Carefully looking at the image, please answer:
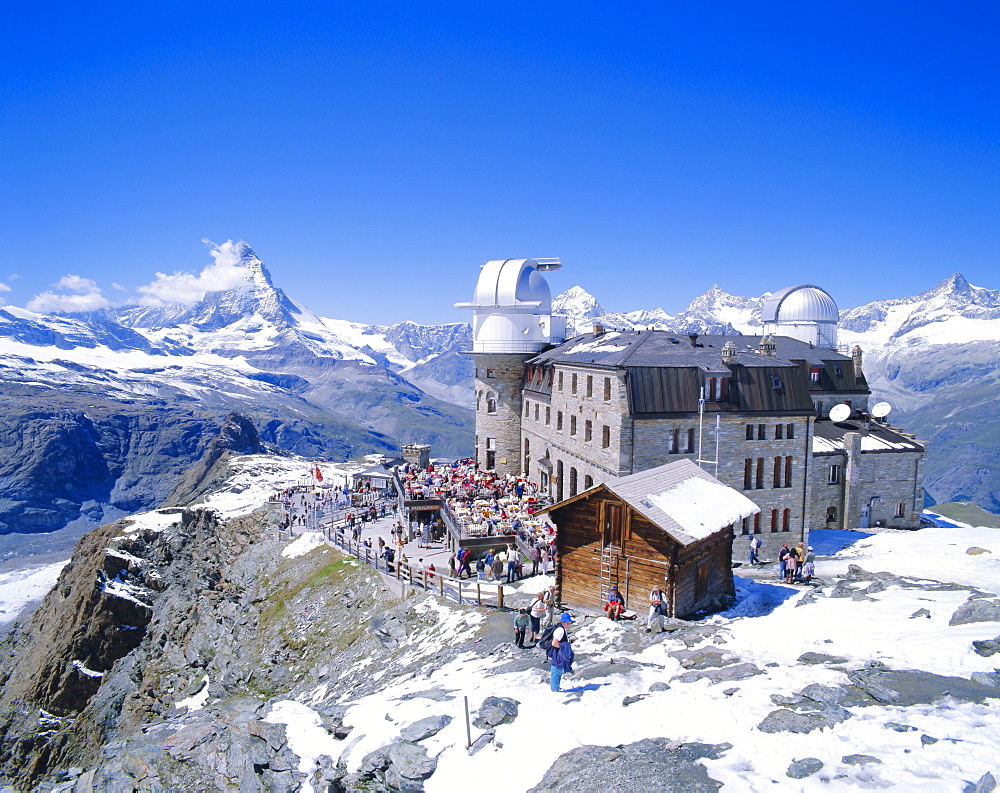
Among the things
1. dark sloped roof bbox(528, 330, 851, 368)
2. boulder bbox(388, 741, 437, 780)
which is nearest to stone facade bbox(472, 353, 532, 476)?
dark sloped roof bbox(528, 330, 851, 368)

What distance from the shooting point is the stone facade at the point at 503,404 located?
53.8m

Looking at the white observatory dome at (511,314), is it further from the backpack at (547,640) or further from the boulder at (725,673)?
the boulder at (725,673)

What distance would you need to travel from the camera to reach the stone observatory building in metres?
35.6

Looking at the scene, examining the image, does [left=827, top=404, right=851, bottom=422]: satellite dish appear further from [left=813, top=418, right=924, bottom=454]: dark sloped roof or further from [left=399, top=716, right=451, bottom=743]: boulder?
[left=399, top=716, right=451, bottom=743]: boulder

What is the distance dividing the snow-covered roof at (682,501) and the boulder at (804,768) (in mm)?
8217

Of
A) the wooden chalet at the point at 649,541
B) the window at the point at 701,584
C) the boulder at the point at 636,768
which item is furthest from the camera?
the window at the point at 701,584

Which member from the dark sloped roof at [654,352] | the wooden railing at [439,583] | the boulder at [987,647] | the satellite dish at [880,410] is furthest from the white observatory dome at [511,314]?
the boulder at [987,647]

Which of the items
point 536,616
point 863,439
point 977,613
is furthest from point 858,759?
point 863,439

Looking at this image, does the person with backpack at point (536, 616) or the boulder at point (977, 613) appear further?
the person with backpack at point (536, 616)

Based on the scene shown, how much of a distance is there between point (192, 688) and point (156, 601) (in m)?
20.4

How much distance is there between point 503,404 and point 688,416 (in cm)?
2115

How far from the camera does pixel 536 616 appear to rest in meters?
20.8

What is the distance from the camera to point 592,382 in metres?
38.3

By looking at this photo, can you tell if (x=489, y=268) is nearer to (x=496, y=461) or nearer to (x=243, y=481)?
(x=496, y=461)
